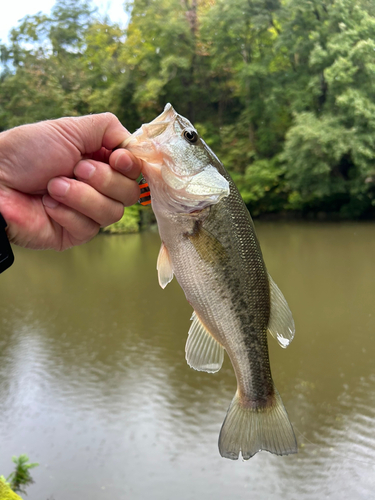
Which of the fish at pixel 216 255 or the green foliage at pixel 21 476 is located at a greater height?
the fish at pixel 216 255

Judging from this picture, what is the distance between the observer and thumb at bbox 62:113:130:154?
164cm

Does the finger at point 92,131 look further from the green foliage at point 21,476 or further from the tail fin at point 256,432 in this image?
the green foliage at point 21,476

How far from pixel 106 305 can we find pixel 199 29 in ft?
61.6

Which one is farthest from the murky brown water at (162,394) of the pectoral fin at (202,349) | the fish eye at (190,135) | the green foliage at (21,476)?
the fish eye at (190,135)

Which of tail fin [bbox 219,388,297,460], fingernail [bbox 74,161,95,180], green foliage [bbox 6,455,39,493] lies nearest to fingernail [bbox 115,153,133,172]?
fingernail [bbox 74,161,95,180]

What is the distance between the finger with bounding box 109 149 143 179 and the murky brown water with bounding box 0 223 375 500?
12.5ft

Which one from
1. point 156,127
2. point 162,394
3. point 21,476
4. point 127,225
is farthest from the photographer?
point 127,225

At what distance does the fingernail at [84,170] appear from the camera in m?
1.67

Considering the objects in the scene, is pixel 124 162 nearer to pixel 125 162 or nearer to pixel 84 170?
pixel 125 162

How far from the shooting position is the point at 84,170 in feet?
5.48

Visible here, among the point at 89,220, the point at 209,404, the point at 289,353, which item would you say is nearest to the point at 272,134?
the point at 289,353

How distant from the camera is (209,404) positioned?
18.9ft

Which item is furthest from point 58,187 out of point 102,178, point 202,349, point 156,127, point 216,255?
point 202,349

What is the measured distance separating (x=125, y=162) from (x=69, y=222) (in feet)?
1.20
